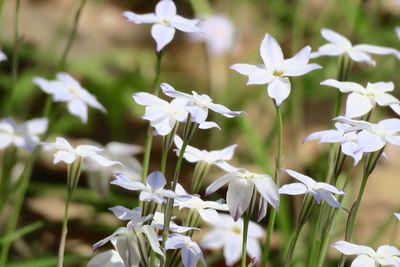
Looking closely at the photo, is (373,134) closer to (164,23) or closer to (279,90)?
(279,90)

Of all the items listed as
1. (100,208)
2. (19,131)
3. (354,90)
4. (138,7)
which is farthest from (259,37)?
(354,90)

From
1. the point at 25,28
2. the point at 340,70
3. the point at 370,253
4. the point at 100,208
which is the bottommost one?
the point at 100,208

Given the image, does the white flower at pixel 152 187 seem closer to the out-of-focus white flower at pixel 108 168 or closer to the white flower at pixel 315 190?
the white flower at pixel 315 190

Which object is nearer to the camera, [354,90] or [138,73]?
[354,90]

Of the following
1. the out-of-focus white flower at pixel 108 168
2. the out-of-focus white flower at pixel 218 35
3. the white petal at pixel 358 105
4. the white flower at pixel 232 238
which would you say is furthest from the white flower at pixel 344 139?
the out-of-focus white flower at pixel 218 35

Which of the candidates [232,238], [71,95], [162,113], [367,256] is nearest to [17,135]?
[71,95]

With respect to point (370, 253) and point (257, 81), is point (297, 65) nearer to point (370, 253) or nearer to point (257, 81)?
point (257, 81)

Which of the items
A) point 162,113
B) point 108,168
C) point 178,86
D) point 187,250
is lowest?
point 178,86
